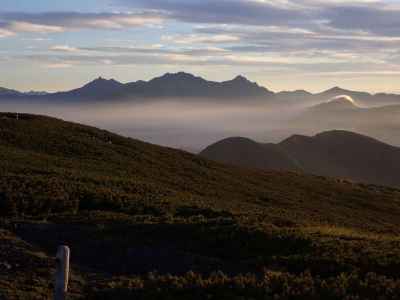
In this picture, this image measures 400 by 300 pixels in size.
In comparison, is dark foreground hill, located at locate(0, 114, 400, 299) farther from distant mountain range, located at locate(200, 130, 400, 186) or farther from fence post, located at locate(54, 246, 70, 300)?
distant mountain range, located at locate(200, 130, 400, 186)

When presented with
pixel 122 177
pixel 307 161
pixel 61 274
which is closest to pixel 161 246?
pixel 61 274

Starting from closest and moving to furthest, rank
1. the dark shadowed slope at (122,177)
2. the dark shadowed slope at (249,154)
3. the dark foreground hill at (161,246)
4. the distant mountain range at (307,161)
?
the dark foreground hill at (161,246), the dark shadowed slope at (122,177), the dark shadowed slope at (249,154), the distant mountain range at (307,161)

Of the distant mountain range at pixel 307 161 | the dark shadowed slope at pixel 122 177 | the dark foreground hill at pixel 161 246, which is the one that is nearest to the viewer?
the dark foreground hill at pixel 161 246

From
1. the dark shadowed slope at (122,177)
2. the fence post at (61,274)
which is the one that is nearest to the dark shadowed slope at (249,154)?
the dark shadowed slope at (122,177)

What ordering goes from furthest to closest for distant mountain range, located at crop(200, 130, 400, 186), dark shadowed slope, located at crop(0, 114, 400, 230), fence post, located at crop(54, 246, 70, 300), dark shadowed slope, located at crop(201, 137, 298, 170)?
distant mountain range, located at crop(200, 130, 400, 186) → dark shadowed slope, located at crop(201, 137, 298, 170) → dark shadowed slope, located at crop(0, 114, 400, 230) → fence post, located at crop(54, 246, 70, 300)

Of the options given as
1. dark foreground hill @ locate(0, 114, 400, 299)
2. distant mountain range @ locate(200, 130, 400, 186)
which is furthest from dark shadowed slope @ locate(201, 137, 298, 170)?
dark foreground hill @ locate(0, 114, 400, 299)

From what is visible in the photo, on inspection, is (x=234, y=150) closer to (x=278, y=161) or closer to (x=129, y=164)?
(x=278, y=161)

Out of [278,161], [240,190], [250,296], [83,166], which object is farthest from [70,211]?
[278,161]

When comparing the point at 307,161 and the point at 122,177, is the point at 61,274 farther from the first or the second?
the point at 307,161

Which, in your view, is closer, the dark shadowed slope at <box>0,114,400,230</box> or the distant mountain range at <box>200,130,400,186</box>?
the dark shadowed slope at <box>0,114,400,230</box>

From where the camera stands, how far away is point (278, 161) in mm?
171500

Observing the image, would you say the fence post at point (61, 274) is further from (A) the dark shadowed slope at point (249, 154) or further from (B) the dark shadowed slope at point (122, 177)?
(A) the dark shadowed slope at point (249, 154)

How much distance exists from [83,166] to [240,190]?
11363mm

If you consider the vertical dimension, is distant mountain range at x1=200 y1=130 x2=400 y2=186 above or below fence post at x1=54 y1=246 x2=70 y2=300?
below
